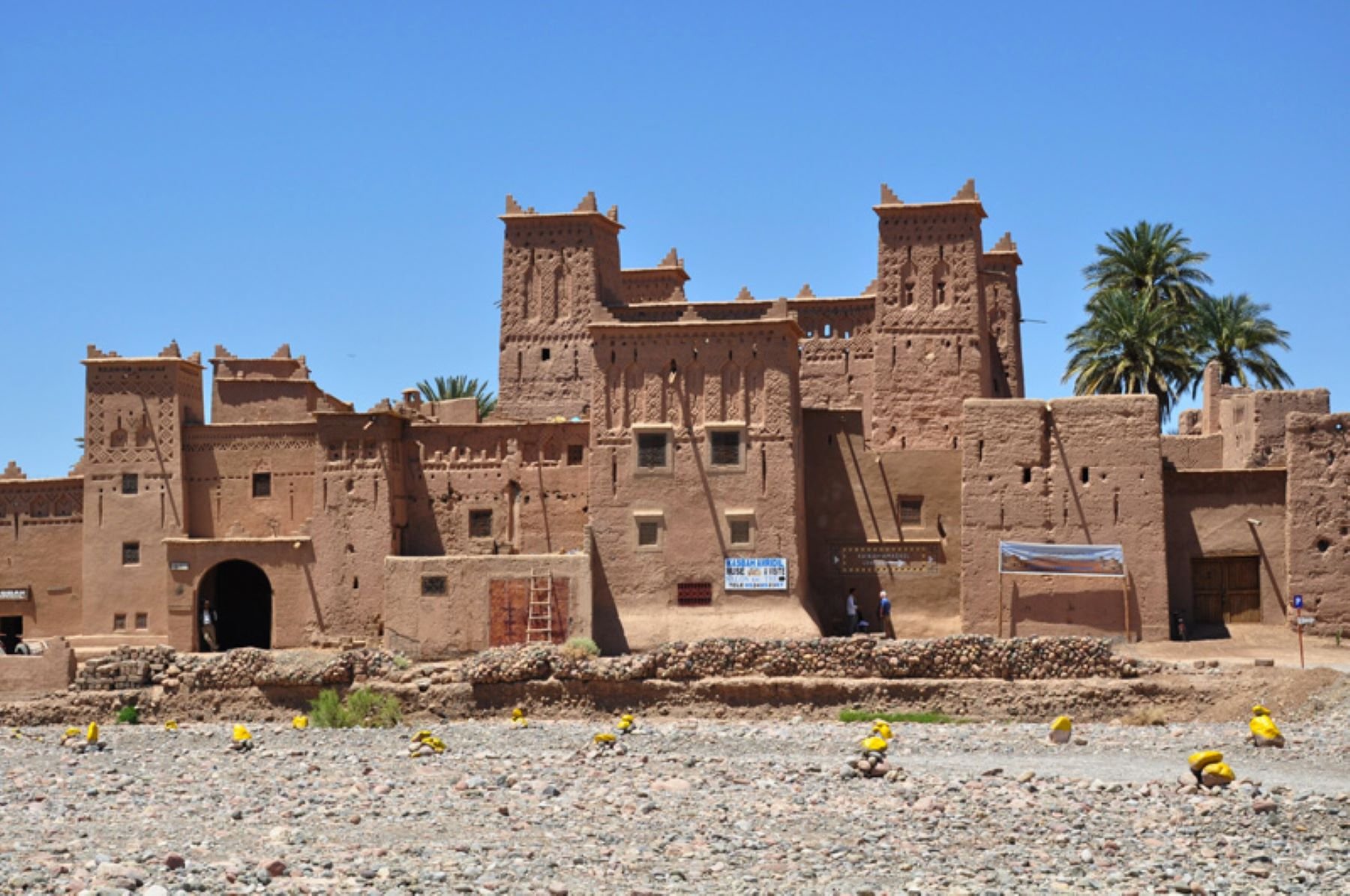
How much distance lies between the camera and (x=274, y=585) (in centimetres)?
3812

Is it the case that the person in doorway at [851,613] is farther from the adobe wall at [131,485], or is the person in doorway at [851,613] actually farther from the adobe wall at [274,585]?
the adobe wall at [131,485]

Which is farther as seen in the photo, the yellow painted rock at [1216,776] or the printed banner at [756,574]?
the printed banner at [756,574]

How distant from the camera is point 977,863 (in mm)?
18688

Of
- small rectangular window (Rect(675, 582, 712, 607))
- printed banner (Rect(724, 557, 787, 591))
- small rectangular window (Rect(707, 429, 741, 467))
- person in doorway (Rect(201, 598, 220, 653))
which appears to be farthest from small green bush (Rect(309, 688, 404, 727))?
small rectangular window (Rect(707, 429, 741, 467))

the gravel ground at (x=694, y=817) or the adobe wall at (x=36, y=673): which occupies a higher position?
the adobe wall at (x=36, y=673)

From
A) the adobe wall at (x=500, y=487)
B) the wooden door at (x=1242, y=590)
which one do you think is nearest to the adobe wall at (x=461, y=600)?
the adobe wall at (x=500, y=487)

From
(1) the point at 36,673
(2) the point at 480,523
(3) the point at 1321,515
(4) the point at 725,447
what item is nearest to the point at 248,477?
(2) the point at 480,523

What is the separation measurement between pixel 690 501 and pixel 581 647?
12.9 feet

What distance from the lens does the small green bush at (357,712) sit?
32.7m

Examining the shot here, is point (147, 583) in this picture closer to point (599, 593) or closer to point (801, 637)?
point (599, 593)

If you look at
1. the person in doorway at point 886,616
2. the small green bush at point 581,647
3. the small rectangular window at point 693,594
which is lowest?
the small green bush at point 581,647

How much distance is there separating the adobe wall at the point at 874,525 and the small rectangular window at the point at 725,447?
2.20 m

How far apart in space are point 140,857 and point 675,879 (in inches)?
226

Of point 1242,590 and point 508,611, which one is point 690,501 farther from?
point 1242,590
